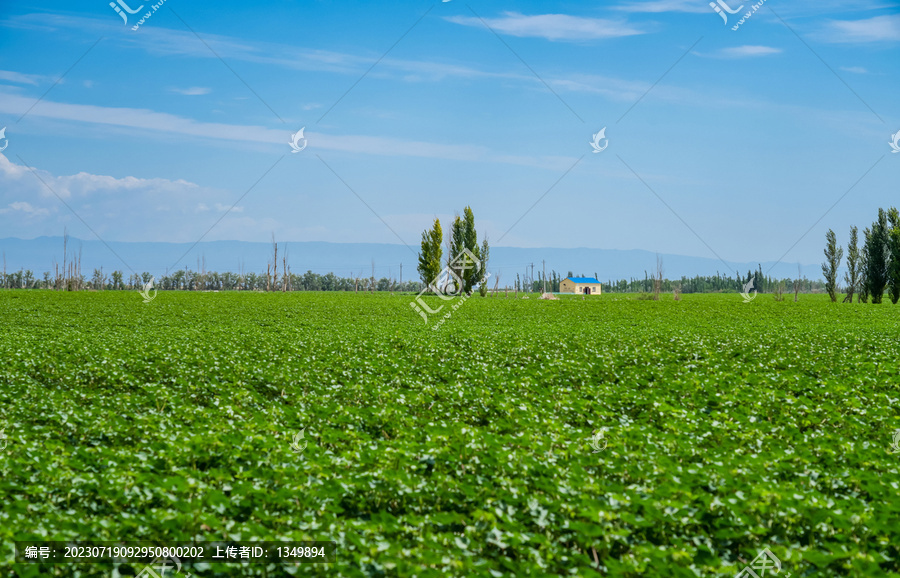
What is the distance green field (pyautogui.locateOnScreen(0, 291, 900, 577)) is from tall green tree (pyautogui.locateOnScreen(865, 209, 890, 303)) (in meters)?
50.7

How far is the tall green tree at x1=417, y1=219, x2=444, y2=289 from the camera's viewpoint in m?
78.9

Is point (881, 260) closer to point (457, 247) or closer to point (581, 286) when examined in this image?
point (457, 247)

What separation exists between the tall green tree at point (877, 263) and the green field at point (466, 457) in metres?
50.7

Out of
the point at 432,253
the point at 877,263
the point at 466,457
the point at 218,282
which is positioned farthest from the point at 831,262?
the point at 218,282

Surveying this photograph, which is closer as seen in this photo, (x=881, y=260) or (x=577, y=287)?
(x=881, y=260)

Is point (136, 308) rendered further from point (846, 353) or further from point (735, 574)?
point (735, 574)

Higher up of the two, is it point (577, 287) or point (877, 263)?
point (577, 287)

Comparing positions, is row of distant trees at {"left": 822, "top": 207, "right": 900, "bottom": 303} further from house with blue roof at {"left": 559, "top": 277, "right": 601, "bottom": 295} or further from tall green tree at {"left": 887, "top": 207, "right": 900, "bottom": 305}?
house with blue roof at {"left": 559, "top": 277, "right": 601, "bottom": 295}

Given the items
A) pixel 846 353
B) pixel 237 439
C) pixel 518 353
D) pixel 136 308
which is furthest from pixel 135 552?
pixel 136 308

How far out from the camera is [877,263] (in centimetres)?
6322

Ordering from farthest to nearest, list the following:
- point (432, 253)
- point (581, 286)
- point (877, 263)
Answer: point (581, 286) → point (432, 253) → point (877, 263)

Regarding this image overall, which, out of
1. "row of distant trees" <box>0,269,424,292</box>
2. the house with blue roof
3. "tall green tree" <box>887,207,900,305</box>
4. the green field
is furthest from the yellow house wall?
the green field

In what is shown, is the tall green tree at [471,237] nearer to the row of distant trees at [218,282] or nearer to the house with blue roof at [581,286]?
the house with blue roof at [581,286]

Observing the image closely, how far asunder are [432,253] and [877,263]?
45.5 m
